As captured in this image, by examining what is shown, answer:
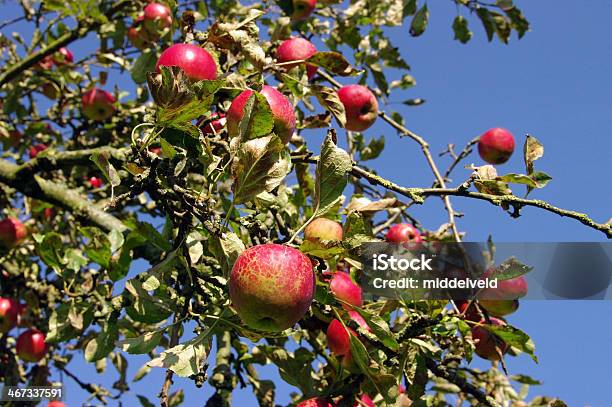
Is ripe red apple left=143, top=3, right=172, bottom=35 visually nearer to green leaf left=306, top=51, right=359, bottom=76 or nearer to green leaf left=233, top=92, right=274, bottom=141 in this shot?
green leaf left=306, top=51, right=359, bottom=76

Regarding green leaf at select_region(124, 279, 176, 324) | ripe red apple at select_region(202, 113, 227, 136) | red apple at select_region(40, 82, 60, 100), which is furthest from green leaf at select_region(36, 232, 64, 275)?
red apple at select_region(40, 82, 60, 100)

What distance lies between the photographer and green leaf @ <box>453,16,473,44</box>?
4.00 metres

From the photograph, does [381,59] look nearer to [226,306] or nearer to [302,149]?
[302,149]

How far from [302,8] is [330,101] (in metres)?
1.50

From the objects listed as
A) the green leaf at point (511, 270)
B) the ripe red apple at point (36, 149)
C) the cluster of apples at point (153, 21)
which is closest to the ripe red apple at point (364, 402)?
the green leaf at point (511, 270)

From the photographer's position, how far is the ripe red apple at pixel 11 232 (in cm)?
381

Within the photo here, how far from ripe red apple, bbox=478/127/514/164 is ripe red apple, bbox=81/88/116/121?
2411 millimetres

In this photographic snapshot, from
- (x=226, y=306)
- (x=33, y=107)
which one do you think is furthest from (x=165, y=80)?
(x=33, y=107)

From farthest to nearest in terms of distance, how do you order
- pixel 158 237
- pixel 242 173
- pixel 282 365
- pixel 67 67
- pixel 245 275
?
pixel 67 67 → pixel 282 365 → pixel 158 237 → pixel 242 173 → pixel 245 275

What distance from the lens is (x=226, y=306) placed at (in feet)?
5.32

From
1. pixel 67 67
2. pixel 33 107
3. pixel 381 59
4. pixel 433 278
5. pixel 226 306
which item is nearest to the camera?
pixel 226 306

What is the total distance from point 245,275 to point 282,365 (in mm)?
1134

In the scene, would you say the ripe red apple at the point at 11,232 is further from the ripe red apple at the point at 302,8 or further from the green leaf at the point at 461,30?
the green leaf at the point at 461,30

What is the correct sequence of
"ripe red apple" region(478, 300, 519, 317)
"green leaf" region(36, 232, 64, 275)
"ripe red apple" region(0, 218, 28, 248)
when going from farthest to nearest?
"ripe red apple" region(0, 218, 28, 248), "ripe red apple" region(478, 300, 519, 317), "green leaf" region(36, 232, 64, 275)
